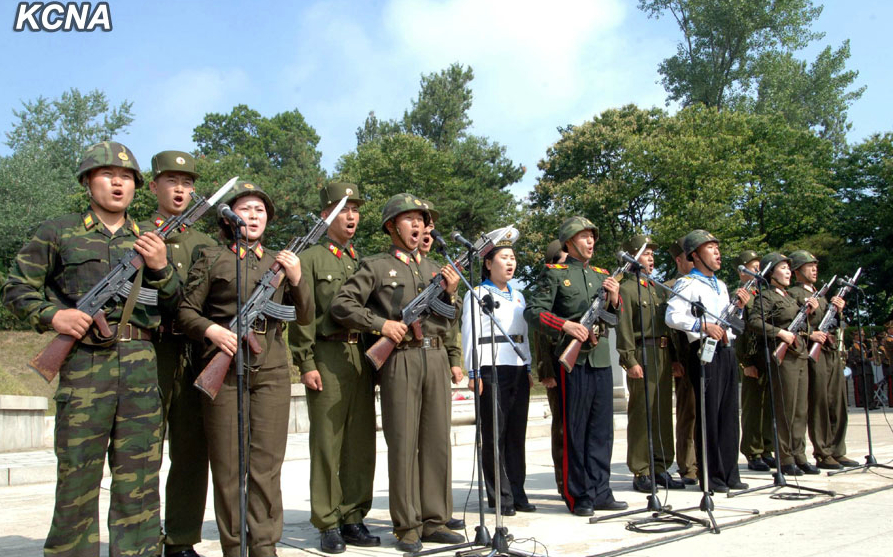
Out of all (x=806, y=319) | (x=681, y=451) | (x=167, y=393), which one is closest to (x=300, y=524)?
(x=167, y=393)

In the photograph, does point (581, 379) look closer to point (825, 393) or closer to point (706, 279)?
point (706, 279)

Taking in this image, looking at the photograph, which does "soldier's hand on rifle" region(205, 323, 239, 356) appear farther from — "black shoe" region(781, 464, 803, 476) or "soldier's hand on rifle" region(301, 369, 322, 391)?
"black shoe" region(781, 464, 803, 476)

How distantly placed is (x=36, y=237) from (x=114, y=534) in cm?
163

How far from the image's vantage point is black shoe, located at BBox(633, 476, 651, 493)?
789 centimetres

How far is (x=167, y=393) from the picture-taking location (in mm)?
5180

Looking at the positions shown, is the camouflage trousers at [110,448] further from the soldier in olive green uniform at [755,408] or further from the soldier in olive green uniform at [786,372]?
the soldier in olive green uniform at [755,408]

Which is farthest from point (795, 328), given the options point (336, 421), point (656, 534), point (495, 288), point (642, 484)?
point (336, 421)

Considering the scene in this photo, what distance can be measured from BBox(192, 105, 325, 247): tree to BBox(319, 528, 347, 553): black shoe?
25801 mm

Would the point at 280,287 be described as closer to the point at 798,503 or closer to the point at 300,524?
the point at 300,524

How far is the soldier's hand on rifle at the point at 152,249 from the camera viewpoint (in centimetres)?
434

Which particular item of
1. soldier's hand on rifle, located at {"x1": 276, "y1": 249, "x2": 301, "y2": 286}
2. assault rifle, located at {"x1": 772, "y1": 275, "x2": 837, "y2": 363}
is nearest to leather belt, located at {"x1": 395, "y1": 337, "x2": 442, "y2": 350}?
soldier's hand on rifle, located at {"x1": 276, "y1": 249, "x2": 301, "y2": 286}

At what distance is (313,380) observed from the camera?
5.58 m

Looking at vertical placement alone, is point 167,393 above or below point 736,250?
below

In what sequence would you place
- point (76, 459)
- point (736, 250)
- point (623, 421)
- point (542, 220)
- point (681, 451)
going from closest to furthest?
point (76, 459)
point (681, 451)
point (623, 421)
point (736, 250)
point (542, 220)
